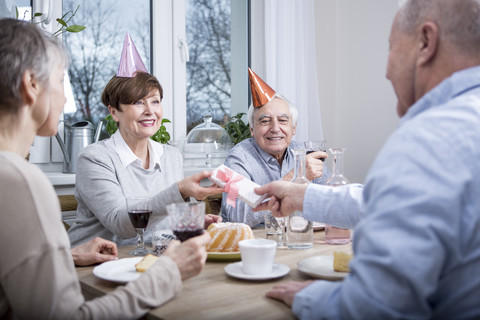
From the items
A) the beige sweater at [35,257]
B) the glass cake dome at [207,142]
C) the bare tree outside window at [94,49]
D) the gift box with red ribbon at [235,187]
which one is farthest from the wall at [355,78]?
the beige sweater at [35,257]

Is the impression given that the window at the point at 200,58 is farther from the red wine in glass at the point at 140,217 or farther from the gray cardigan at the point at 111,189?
the red wine in glass at the point at 140,217

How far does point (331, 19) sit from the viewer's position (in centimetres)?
410

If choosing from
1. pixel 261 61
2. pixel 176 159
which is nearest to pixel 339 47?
pixel 261 61

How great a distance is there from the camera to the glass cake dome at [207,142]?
3.35 metres

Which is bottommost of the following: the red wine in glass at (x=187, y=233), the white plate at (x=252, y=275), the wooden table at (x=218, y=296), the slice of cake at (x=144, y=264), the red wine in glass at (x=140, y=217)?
the wooden table at (x=218, y=296)

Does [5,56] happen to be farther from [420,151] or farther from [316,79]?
[316,79]

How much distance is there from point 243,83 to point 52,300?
9.97ft

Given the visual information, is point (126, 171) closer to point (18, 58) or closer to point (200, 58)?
point (18, 58)

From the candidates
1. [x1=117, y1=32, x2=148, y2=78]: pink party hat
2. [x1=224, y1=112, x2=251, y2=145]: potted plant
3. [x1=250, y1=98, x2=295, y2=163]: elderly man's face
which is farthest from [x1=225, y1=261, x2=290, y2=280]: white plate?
[x1=224, y1=112, x2=251, y2=145]: potted plant

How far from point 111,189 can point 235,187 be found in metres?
0.60

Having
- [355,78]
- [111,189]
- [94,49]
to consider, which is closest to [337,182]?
[111,189]

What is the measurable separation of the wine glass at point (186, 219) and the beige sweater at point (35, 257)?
233 mm

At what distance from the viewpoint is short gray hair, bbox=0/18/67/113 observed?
1.08 metres

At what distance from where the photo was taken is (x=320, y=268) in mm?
1351
